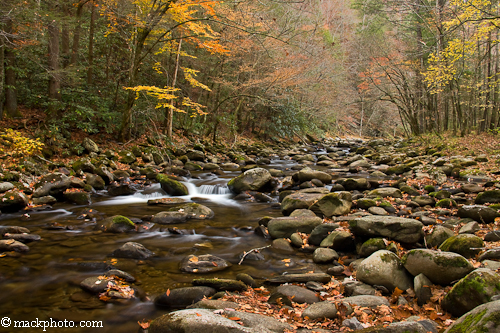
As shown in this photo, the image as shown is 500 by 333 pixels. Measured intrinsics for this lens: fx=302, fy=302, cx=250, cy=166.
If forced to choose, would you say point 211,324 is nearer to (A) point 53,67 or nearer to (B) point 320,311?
(B) point 320,311

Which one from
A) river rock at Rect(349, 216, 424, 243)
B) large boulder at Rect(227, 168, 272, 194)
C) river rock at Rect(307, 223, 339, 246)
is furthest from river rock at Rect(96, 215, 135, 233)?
river rock at Rect(349, 216, 424, 243)

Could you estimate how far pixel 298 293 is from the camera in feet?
13.0

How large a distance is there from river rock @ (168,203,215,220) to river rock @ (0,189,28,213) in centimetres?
353

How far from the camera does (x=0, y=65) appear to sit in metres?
10.1

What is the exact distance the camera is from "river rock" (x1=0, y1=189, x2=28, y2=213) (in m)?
7.09

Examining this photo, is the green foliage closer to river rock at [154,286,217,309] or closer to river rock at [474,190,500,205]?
river rock at [154,286,217,309]

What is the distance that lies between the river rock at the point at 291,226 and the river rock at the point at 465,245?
8.14ft

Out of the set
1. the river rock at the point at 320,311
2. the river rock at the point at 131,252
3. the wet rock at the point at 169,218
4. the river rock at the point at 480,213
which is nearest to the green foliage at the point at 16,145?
the wet rock at the point at 169,218

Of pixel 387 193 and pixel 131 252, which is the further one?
pixel 387 193

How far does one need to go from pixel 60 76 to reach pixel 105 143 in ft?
10.2

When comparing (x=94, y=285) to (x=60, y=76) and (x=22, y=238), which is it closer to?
(x=22, y=238)

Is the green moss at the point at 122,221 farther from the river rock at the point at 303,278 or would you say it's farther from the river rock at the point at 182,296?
the river rock at the point at 303,278

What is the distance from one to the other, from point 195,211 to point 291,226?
2.81 meters

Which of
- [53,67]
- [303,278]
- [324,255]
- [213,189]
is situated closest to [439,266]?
[303,278]
